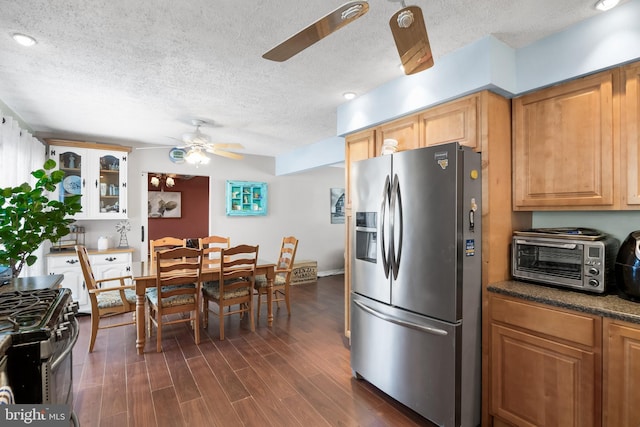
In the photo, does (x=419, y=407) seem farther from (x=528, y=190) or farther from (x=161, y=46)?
(x=161, y=46)

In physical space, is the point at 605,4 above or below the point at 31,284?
above

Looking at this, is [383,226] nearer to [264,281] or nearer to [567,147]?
[567,147]

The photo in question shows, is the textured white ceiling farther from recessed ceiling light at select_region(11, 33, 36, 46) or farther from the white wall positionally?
the white wall

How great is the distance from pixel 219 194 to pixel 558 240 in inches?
190

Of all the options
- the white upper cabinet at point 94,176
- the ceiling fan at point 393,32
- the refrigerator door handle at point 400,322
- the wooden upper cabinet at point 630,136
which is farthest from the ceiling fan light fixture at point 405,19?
the white upper cabinet at point 94,176

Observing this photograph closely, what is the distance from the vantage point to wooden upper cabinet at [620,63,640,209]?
5.40ft

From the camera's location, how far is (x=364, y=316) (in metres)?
2.35

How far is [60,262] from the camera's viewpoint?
3.84 meters

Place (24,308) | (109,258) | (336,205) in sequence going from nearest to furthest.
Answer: (24,308) < (109,258) < (336,205)

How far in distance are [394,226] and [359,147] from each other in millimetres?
1164

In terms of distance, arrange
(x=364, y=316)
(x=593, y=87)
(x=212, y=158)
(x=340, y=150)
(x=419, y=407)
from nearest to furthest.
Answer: (x=593, y=87) → (x=419, y=407) → (x=364, y=316) → (x=340, y=150) → (x=212, y=158)

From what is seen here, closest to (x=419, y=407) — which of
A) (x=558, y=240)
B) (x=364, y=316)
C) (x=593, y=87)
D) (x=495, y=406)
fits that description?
(x=495, y=406)

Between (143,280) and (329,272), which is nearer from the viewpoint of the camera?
(143,280)

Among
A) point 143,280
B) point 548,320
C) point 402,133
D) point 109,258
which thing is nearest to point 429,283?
point 548,320
